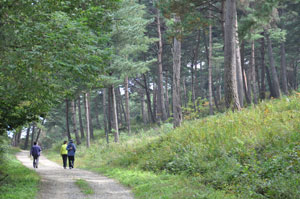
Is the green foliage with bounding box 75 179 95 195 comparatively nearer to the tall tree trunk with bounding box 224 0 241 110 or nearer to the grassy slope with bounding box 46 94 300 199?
the grassy slope with bounding box 46 94 300 199

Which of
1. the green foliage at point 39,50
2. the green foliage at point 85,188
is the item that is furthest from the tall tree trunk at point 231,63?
the green foliage at point 85,188

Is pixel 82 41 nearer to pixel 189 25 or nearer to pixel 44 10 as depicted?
pixel 44 10

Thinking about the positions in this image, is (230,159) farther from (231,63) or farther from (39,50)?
(39,50)

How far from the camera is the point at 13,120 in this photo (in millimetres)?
10883

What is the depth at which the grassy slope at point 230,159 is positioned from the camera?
6.86 meters

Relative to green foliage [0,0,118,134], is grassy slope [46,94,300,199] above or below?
below

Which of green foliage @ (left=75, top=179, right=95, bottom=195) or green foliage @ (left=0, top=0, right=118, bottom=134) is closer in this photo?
green foliage @ (left=0, top=0, right=118, bottom=134)

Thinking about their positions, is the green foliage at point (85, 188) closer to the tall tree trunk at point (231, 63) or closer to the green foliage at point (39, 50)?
the green foliage at point (39, 50)

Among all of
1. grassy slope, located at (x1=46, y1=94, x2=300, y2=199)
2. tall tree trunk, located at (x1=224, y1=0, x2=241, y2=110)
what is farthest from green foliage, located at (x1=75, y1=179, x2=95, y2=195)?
tall tree trunk, located at (x1=224, y1=0, x2=241, y2=110)

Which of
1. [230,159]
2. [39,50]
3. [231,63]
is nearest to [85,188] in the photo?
[39,50]

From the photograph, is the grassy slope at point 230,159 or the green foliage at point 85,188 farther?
the green foliage at point 85,188

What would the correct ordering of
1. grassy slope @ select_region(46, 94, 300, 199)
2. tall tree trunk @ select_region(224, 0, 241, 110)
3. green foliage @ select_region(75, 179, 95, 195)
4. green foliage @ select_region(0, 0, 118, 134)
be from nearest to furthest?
grassy slope @ select_region(46, 94, 300, 199) → green foliage @ select_region(0, 0, 118, 134) → green foliage @ select_region(75, 179, 95, 195) → tall tree trunk @ select_region(224, 0, 241, 110)

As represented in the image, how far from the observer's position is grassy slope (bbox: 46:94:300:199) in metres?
6.86

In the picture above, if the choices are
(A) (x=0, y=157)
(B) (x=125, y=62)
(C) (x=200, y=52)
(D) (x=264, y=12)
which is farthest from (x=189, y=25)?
(C) (x=200, y=52)
